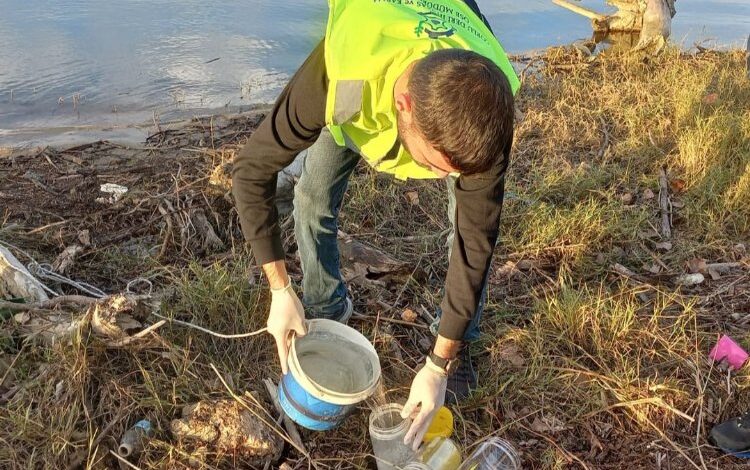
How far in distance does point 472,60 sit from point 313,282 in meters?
1.36

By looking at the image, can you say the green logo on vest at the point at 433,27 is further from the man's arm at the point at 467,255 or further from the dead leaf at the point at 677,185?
the dead leaf at the point at 677,185

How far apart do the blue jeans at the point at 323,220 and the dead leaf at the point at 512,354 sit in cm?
16

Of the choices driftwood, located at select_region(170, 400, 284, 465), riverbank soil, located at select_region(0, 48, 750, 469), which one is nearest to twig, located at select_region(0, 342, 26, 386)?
riverbank soil, located at select_region(0, 48, 750, 469)

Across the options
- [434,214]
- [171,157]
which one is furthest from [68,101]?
[434,214]

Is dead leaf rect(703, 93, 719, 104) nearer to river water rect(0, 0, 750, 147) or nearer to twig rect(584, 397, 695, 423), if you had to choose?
river water rect(0, 0, 750, 147)

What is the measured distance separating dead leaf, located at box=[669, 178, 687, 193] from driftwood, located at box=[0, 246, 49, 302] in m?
3.73

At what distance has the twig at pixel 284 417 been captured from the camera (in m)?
2.23

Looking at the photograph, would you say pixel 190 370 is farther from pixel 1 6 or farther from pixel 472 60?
pixel 1 6

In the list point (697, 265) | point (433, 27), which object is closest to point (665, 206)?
point (697, 265)

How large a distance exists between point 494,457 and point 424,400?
455 millimetres

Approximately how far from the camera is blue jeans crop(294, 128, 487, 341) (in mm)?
2352

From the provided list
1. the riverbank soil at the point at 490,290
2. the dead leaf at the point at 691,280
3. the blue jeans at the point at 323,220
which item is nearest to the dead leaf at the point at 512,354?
the riverbank soil at the point at 490,290

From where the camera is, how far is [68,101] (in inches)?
239

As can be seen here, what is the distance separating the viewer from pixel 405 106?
165 centimetres
